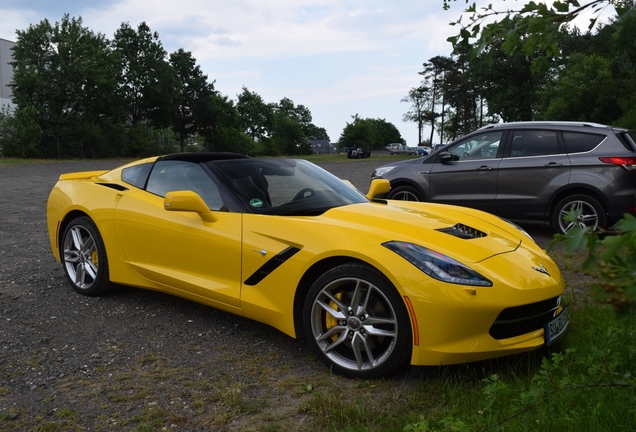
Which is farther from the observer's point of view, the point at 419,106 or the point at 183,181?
the point at 419,106

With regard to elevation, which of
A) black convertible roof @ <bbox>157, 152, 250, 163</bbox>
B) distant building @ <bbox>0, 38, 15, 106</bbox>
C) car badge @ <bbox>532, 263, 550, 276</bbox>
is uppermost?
distant building @ <bbox>0, 38, 15, 106</bbox>

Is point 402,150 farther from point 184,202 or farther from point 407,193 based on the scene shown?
point 184,202

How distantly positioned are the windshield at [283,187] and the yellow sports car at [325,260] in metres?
0.01

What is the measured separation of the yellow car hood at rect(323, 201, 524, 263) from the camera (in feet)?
11.5

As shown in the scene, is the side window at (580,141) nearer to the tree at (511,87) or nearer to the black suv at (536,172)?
the black suv at (536,172)

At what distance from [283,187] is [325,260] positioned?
40.9 inches

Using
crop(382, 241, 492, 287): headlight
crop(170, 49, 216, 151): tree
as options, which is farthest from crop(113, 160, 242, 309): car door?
crop(170, 49, 216, 151): tree

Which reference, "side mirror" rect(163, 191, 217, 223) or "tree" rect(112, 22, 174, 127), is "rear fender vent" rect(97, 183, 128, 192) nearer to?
"side mirror" rect(163, 191, 217, 223)

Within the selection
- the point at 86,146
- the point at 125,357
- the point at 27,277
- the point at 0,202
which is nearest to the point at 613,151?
the point at 125,357

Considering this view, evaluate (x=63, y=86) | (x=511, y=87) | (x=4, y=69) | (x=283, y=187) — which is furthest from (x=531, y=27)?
(x=4, y=69)

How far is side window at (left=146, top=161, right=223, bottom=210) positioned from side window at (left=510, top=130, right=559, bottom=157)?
17.6ft

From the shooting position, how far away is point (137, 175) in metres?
5.07

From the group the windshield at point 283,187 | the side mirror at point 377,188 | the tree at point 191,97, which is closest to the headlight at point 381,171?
the side mirror at point 377,188

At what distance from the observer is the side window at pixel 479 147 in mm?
8586
